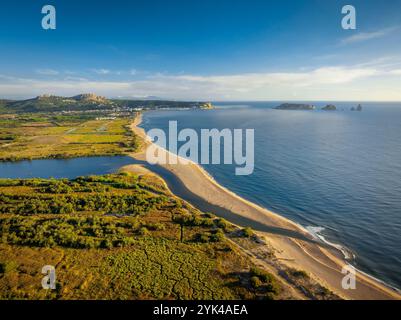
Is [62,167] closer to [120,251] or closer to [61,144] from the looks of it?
[61,144]

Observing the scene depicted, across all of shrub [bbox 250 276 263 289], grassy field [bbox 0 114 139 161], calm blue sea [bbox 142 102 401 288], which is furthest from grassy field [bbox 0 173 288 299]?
grassy field [bbox 0 114 139 161]

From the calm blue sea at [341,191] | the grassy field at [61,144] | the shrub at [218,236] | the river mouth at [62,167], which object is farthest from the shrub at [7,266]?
the grassy field at [61,144]

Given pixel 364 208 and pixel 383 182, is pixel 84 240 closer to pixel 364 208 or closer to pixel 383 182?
pixel 364 208

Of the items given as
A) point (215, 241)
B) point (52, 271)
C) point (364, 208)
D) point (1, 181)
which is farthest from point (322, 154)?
point (1, 181)

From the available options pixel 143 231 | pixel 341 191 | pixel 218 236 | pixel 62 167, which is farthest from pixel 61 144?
pixel 341 191

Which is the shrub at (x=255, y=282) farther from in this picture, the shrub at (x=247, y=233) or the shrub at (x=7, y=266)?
the shrub at (x=7, y=266)

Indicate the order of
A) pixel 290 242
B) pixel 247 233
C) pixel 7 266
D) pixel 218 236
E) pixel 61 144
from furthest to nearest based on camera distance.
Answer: pixel 61 144, pixel 247 233, pixel 290 242, pixel 218 236, pixel 7 266

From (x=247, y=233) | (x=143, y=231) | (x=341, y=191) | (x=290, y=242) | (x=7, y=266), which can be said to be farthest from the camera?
(x=341, y=191)
